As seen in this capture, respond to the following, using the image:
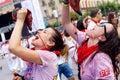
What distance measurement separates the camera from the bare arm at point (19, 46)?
10.6 ft

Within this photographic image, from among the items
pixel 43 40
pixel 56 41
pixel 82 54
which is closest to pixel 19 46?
pixel 43 40

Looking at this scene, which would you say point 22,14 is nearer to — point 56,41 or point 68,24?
point 56,41

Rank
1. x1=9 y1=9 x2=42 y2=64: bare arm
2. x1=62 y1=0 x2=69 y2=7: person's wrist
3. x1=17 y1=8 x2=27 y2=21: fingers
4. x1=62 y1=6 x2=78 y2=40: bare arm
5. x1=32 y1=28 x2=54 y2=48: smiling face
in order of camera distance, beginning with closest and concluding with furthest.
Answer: x1=9 y1=9 x2=42 y2=64: bare arm → x1=17 y1=8 x2=27 y2=21: fingers → x1=32 y1=28 x2=54 y2=48: smiling face → x1=62 y1=0 x2=69 y2=7: person's wrist → x1=62 y1=6 x2=78 y2=40: bare arm

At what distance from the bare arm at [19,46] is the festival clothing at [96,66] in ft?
1.33

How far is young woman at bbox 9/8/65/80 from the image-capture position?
324 centimetres

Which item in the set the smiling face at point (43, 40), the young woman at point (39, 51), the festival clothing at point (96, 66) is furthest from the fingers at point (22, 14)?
the festival clothing at point (96, 66)

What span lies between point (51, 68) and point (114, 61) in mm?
544

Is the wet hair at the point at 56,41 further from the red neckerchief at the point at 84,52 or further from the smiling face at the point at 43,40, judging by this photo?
the red neckerchief at the point at 84,52

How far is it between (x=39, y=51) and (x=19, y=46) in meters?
0.22

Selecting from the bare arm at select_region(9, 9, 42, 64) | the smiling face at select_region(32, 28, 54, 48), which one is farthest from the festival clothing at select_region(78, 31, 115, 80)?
the bare arm at select_region(9, 9, 42, 64)

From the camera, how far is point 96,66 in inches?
136

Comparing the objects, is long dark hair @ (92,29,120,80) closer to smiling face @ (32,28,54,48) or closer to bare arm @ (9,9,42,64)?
smiling face @ (32,28,54,48)

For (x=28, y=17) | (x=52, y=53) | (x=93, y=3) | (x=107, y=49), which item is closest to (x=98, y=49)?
(x=107, y=49)

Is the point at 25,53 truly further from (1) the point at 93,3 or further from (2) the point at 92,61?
(1) the point at 93,3
